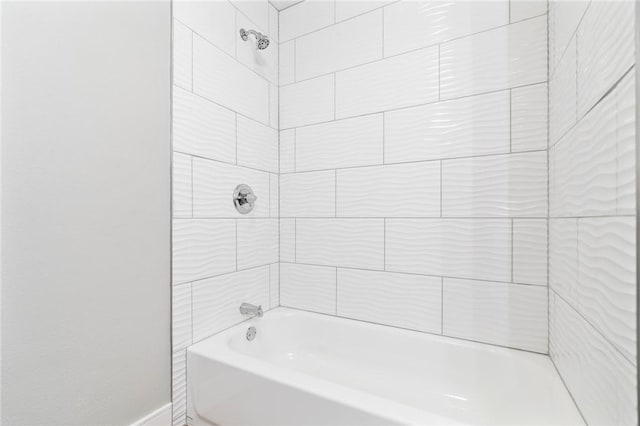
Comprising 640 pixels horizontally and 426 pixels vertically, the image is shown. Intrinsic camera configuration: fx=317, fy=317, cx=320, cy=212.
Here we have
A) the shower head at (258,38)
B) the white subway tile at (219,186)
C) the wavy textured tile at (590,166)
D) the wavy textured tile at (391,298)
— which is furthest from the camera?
the shower head at (258,38)

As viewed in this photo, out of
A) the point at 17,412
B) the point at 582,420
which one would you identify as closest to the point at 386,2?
the point at 582,420

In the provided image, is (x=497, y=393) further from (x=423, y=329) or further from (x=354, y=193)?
(x=354, y=193)

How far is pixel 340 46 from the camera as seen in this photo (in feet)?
5.54

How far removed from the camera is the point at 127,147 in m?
1.11

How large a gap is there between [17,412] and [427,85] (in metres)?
1.83

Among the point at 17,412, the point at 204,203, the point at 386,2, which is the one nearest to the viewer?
the point at 17,412

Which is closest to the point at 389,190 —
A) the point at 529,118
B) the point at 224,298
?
the point at 529,118

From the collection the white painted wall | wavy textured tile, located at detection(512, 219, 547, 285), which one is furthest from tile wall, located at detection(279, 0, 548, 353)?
the white painted wall

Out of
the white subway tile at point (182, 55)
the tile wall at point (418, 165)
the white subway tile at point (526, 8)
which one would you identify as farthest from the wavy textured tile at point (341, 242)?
the white subway tile at point (526, 8)

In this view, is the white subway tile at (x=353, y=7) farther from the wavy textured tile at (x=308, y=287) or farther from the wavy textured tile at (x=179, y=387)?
the wavy textured tile at (x=179, y=387)

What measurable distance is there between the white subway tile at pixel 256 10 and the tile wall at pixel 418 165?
13 cm

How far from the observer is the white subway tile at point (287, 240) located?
1.83 metres

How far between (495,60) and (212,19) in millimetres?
1265

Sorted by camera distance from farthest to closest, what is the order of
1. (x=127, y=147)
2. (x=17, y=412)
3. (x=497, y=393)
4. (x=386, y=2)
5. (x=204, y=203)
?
(x=386, y=2)
(x=204, y=203)
(x=497, y=393)
(x=127, y=147)
(x=17, y=412)
